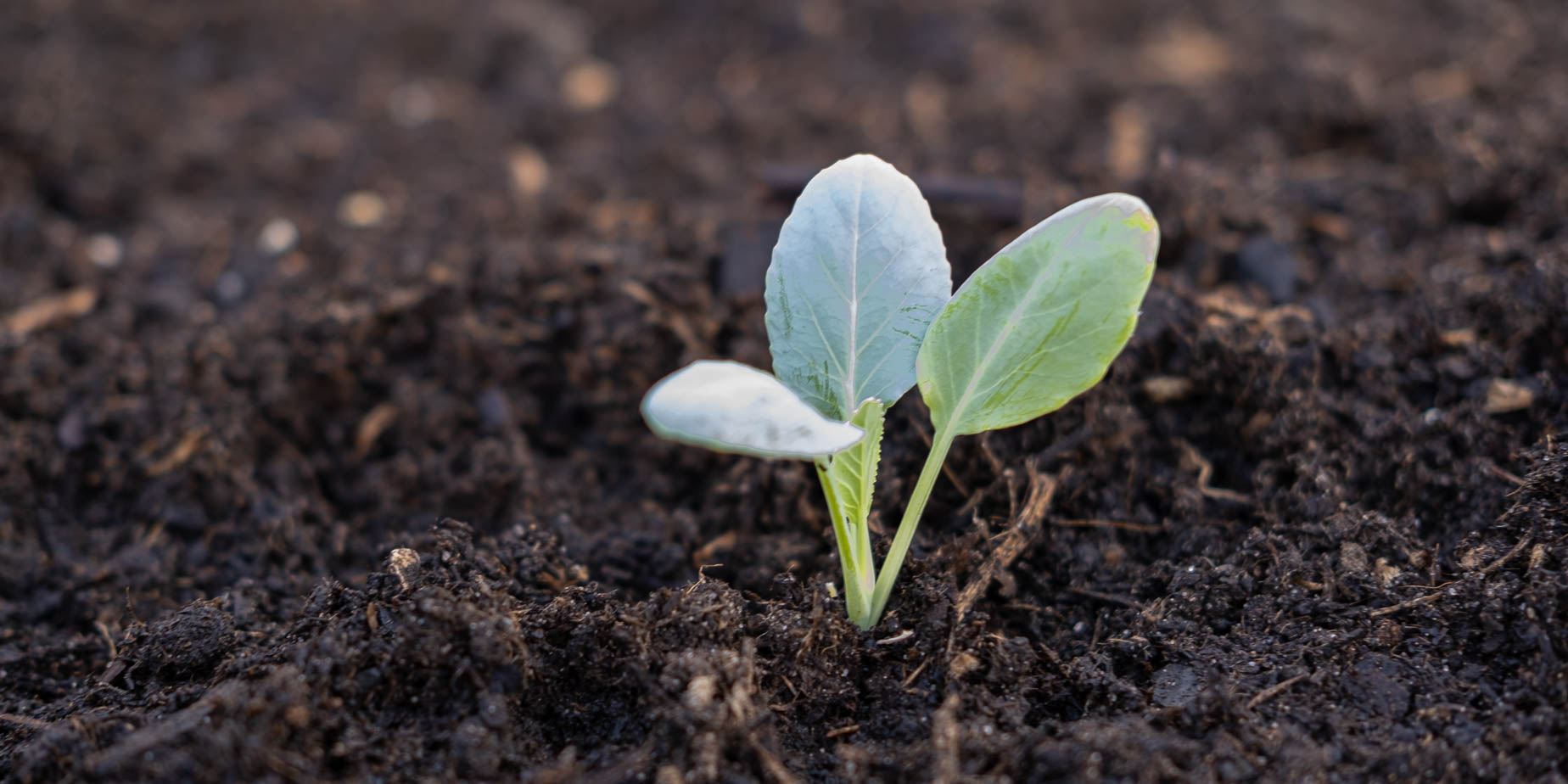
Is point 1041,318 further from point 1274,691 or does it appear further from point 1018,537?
point 1274,691

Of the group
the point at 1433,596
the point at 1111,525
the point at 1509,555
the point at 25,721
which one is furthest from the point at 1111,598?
the point at 25,721

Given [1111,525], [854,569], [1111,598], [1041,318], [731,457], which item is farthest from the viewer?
[731,457]

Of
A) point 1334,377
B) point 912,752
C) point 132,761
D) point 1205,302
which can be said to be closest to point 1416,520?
point 1334,377

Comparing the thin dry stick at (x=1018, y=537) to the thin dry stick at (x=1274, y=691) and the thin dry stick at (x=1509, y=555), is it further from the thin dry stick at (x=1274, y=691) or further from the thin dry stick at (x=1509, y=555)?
the thin dry stick at (x=1509, y=555)

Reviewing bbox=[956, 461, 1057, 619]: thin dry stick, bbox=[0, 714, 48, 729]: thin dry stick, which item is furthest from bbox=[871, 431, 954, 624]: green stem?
bbox=[0, 714, 48, 729]: thin dry stick

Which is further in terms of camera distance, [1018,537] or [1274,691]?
[1018,537]

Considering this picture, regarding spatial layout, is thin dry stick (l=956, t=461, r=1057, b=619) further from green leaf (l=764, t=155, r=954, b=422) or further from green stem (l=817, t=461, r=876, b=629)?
green leaf (l=764, t=155, r=954, b=422)

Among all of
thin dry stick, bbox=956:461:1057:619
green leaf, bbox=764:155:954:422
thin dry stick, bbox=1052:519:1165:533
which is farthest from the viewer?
thin dry stick, bbox=1052:519:1165:533
